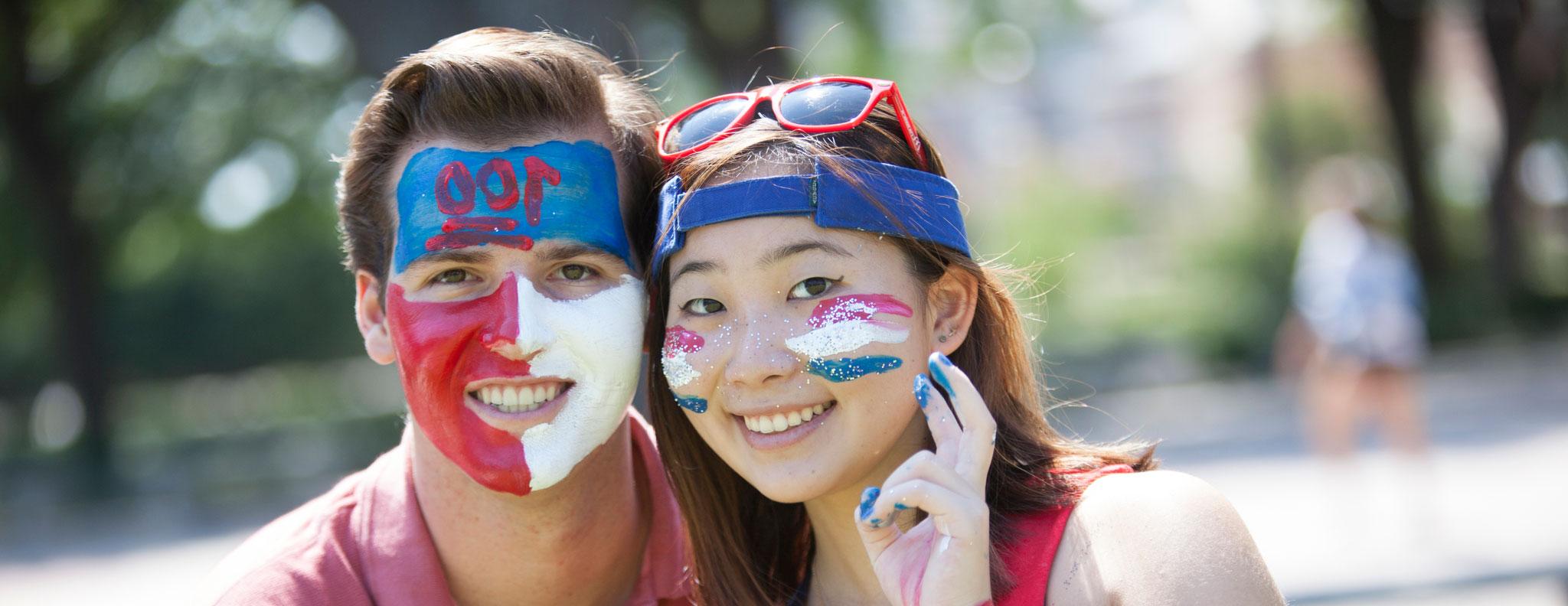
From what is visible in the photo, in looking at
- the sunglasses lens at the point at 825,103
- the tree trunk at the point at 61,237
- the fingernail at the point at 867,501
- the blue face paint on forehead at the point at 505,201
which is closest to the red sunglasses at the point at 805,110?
the sunglasses lens at the point at 825,103

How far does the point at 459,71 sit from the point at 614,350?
2.25 feet

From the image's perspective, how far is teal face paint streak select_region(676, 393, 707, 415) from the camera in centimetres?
234

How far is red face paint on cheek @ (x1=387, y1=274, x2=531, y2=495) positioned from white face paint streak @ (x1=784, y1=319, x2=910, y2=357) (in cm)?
62

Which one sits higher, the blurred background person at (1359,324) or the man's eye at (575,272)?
the man's eye at (575,272)

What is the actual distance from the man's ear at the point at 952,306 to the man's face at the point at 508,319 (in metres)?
0.63

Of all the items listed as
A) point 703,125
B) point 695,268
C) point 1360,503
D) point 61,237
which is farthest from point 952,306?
point 61,237

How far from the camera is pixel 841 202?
2.27m

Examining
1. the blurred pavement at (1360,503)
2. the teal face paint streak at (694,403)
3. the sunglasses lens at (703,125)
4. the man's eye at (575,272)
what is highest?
the sunglasses lens at (703,125)

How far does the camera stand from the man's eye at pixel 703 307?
92.4 inches

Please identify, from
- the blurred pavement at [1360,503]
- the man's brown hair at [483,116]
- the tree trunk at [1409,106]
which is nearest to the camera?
the man's brown hair at [483,116]

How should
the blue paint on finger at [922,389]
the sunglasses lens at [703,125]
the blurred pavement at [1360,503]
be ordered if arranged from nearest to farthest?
the blue paint on finger at [922,389] < the sunglasses lens at [703,125] < the blurred pavement at [1360,503]

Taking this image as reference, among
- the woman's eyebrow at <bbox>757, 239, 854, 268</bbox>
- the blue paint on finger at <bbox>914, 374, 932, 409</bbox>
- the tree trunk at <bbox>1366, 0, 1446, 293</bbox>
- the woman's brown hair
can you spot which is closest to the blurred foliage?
the woman's brown hair

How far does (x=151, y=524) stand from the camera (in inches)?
451

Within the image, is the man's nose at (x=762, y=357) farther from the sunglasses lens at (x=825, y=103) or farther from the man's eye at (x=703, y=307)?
the sunglasses lens at (x=825, y=103)
